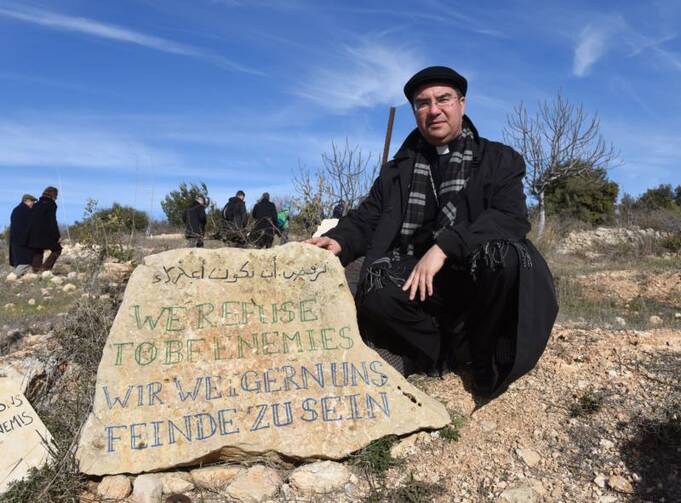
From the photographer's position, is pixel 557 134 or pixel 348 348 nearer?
pixel 348 348

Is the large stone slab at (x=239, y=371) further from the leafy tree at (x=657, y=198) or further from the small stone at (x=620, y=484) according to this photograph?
the leafy tree at (x=657, y=198)

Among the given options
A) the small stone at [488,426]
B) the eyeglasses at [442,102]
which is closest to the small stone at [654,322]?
the small stone at [488,426]

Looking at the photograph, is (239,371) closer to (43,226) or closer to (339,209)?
(339,209)

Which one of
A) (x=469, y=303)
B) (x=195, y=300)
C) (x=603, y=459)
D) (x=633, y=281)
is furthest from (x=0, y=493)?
(x=633, y=281)

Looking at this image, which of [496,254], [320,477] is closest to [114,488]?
[320,477]

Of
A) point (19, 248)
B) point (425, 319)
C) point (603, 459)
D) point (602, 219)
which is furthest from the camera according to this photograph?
point (602, 219)

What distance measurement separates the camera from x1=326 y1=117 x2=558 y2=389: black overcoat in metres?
2.77

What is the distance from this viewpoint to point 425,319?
3104mm

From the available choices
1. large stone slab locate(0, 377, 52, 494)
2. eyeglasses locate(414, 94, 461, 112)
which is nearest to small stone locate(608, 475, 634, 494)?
eyeglasses locate(414, 94, 461, 112)

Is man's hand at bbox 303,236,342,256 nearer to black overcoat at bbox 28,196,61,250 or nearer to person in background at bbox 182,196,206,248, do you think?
person in background at bbox 182,196,206,248

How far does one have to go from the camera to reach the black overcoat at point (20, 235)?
993cm

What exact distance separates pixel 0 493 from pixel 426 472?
5.93 feet

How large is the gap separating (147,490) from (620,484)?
198 cm

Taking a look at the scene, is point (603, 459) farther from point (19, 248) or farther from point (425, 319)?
point (19, 248)
